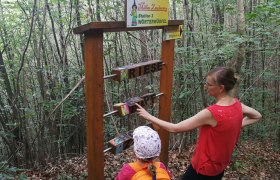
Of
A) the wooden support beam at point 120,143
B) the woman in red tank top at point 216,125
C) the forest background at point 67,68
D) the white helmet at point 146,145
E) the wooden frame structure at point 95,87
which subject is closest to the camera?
the white helmet at point 146,145

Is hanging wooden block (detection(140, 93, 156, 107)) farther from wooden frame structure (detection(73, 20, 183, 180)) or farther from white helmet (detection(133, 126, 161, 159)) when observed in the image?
white helmet (detection(133, 126, 161, 159))

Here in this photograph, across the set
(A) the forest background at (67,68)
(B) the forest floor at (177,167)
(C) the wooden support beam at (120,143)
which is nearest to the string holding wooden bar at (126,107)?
(C) the wooden support beam at (120,143)

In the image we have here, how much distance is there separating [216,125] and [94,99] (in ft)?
3.59

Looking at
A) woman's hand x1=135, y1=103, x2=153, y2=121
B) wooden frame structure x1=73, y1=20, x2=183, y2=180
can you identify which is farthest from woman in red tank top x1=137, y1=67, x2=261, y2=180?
wooden frame structure x1=73, y1=20, x2=183, y2=180

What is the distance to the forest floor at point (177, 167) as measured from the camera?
17.8ft

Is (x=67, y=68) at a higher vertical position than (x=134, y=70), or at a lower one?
lower

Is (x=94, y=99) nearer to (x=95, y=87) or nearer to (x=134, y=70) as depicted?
(x=95, y=87)

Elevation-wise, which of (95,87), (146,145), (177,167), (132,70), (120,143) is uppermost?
(132,70)

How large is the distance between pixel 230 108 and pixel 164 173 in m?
0.75

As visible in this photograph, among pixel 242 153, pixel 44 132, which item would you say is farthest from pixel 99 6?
pixel 242 153

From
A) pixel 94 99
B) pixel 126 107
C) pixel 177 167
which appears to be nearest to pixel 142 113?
pixel 126 107

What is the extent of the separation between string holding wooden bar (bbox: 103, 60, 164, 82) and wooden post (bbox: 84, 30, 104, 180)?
0.45ft

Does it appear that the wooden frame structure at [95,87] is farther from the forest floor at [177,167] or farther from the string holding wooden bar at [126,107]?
the forest floor at [177,167]

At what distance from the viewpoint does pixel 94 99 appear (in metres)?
2.65
